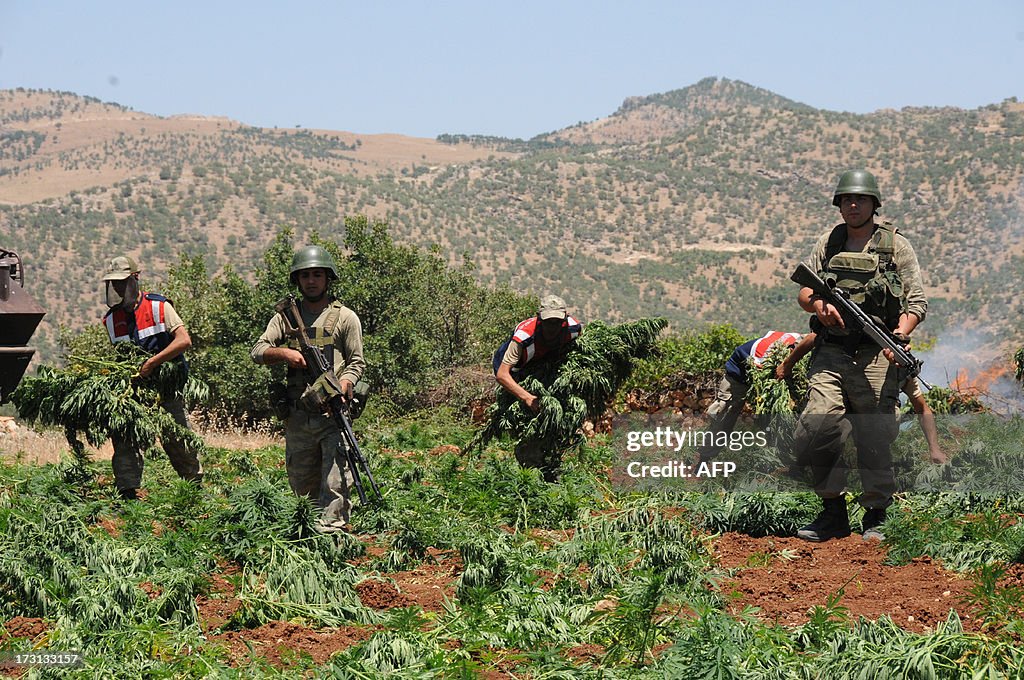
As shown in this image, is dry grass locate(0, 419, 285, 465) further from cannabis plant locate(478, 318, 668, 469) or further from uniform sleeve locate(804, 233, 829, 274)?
uniform sleeve locate(804, 233, 829, 274)

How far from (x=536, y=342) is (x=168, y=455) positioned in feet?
10.3

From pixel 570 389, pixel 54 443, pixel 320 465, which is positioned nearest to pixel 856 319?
pixel 570 389

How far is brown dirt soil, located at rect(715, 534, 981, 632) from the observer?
506 cm

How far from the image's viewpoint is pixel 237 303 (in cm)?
2084

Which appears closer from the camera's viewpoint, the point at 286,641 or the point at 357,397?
the point at 286,641

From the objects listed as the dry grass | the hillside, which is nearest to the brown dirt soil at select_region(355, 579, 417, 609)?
the dry grass

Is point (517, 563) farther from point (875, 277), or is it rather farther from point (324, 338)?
point (875, 277)

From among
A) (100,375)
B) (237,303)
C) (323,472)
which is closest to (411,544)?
(323,472)

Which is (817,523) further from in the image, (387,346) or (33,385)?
(387,346)

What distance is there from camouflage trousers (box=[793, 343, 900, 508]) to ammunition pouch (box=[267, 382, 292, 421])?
3375 mm

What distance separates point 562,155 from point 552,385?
262ft

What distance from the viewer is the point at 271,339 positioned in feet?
24.6

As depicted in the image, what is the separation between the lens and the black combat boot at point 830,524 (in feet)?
22.3

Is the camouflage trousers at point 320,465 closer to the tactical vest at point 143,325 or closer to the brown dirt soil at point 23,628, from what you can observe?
the tactical vest at point 143,325
